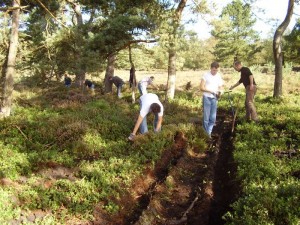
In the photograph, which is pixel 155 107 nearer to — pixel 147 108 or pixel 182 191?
pixel 147 108

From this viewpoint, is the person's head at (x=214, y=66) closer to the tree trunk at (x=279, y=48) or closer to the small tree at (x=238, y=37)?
the tree trunk at (x=279, y=48)

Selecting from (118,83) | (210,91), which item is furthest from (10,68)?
(210,91)

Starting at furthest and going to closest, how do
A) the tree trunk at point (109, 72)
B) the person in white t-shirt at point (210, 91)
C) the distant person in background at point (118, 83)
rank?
the tree trunk at point (109, 72) < the distant person in background at point (118, 83) < the person in white t-shirt at point (210, 91)

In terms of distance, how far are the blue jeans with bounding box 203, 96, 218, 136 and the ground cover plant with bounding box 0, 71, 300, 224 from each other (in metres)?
0.38

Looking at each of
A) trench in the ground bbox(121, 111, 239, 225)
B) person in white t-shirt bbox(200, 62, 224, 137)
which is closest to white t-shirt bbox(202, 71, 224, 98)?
person in white t-shirt bbox(200, 62, 224, 137)

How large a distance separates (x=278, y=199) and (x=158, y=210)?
2.03 m

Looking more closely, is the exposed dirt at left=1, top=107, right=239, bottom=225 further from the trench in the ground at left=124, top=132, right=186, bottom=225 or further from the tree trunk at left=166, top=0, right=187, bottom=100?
the tree trunk at left=166, top=0, right=187, bottom=100

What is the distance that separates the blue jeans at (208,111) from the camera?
8867 millimetres

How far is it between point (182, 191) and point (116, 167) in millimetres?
1671

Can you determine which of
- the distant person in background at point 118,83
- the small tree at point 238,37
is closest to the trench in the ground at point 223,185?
the distant person in background at point 118,83

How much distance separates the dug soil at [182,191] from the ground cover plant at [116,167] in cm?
3

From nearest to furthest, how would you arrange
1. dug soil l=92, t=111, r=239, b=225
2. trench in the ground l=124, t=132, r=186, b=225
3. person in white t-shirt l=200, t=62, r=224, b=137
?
1. dug soil l=92, t=111, r=239, b=225
2. trench in the ground l=124, t=132, r=186, b=225
3. person in white t-shirt l=200, t=62, r=224, b=137

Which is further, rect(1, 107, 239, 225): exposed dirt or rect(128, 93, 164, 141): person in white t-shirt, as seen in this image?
rect(128, 93, 164, 141): person in white t-shirt

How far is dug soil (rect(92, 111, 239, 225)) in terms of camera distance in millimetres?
5238
